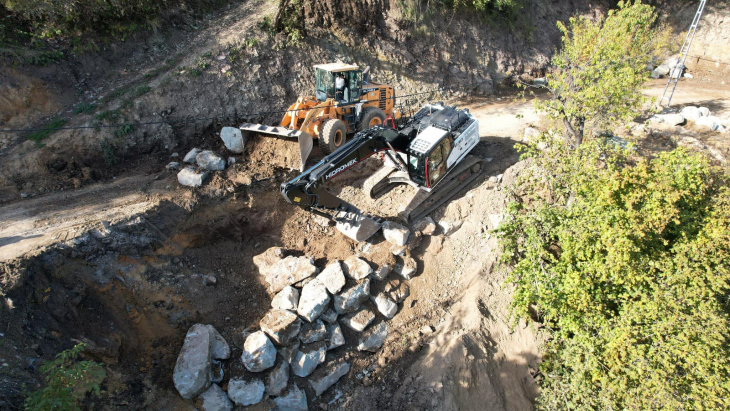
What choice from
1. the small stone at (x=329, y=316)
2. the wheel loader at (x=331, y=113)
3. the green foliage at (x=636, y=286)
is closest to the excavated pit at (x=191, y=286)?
the small stone at (x=329, y=316)

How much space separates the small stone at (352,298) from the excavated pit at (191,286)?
1.66 ft

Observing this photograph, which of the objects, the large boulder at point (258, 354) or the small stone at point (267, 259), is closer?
the large boulder at point (258, 354)

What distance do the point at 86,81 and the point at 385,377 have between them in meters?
12.0

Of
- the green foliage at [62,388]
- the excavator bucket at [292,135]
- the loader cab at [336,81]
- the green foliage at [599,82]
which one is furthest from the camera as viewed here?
the loader cab at [336,81]

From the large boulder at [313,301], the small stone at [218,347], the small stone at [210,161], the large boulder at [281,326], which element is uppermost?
the small stone at [210,161]

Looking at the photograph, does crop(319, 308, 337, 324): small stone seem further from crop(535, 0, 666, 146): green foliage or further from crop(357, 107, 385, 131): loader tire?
crop(535, 0, 666, 146): green foliage

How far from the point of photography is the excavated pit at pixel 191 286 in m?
6.87

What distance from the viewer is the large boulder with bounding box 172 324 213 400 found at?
718 cm

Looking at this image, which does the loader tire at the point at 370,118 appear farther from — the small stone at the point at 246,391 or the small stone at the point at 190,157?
the small stone at the point at 246,391

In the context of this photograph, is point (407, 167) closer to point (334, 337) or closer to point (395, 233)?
point (395, 233)

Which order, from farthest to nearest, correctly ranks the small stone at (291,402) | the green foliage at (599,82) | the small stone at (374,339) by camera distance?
the green foliage at (599,82) < the small stone at (374,339) < the small stone at (291,402)

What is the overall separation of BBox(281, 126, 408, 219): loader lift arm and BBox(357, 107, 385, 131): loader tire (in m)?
2.04

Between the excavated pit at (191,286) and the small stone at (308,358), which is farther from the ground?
the excavated pit at (191,286)

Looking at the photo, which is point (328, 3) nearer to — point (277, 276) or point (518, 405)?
point (277, 276)
